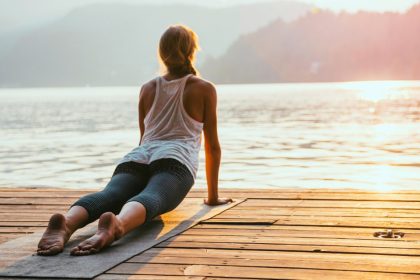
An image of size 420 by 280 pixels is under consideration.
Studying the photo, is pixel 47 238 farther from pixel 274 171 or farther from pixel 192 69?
pixel 274 171

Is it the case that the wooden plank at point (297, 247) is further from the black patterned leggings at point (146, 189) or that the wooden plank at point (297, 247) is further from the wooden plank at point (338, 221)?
the wooden plank at point (338, 221)

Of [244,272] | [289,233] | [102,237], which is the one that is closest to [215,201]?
[289,233]

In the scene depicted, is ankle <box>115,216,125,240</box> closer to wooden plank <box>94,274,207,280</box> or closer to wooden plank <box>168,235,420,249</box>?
wooden plank <box>168,235,420,249</box>

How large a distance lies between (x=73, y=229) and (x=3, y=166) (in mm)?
14516

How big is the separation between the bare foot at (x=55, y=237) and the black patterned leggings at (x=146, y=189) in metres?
0.28

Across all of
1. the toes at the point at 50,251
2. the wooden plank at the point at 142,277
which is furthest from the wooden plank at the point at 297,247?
the wooden plank at the point at 142,277

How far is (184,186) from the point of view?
4.78 metres

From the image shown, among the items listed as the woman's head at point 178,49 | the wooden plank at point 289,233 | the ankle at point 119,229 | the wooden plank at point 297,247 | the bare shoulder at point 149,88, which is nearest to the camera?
the wooden plank at point 297,247

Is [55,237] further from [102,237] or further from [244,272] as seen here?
[244,272]

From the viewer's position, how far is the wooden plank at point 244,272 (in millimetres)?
3375

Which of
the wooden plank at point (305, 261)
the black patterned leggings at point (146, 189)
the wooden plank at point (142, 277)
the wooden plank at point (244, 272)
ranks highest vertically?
the black patterned leggings at point (146, 189)

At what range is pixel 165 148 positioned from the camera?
4.81 m

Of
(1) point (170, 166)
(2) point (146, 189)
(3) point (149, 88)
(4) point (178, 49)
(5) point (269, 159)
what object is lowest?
(5) point (269, 159)

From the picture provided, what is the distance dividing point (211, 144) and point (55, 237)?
1.61 metres
